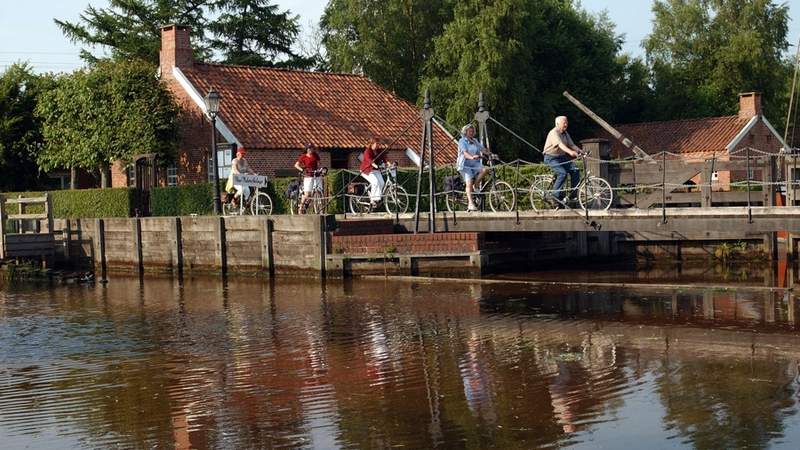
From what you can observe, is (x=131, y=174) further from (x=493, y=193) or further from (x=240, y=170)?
(x=493, y=193)

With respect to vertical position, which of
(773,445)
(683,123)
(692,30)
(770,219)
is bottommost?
(773,445)

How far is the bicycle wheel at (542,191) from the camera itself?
808 inches

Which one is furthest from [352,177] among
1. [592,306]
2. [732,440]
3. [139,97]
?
[732,440]

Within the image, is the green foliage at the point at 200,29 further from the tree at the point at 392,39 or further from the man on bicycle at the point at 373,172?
the man on bicycle at the point at 373,172

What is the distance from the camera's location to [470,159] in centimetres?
2147

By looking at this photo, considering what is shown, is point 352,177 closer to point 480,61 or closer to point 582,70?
point 480,61

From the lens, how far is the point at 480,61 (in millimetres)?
43688

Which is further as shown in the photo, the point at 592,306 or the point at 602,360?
the point at 592,306

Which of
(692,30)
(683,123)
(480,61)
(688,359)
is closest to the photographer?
(688,359)

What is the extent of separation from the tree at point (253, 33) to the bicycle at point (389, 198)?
1214 inches

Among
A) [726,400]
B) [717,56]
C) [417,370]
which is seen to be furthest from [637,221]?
[717,56]

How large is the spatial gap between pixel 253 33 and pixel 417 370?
46.5m

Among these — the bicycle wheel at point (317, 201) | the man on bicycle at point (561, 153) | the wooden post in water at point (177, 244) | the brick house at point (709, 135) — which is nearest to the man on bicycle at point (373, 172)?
the bicycle wheel at point (317, 201)

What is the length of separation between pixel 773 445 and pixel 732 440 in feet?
1.03
